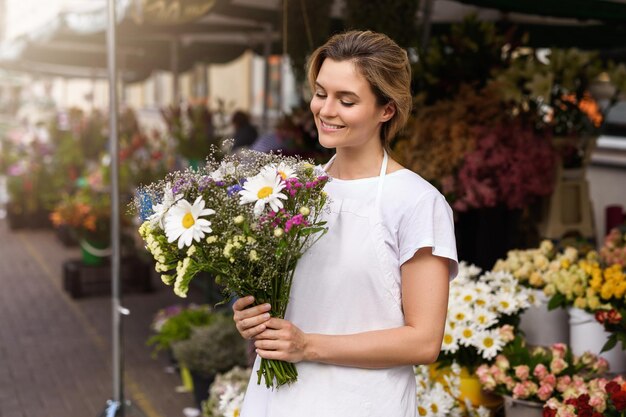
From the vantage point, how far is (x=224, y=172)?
2031 mm

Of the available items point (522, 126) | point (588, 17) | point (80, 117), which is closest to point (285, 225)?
point (588, 17)

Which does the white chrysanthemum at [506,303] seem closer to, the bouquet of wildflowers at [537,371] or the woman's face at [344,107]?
the bouquet of wildflowers at [537,371]

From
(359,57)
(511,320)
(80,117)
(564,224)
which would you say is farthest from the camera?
(80,117)

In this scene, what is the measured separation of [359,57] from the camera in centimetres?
198

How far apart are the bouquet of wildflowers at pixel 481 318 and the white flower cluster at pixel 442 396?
3.0 inches

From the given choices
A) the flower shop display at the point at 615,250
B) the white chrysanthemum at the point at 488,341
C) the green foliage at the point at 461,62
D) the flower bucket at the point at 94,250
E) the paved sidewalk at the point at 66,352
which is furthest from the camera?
the flower bucket at the point at 94,250

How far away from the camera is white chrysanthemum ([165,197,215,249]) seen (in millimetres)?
1862

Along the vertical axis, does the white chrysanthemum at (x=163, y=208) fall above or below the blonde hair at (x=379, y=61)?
below

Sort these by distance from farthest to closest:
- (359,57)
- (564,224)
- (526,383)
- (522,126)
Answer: (564,224), (522,126), (526,383), (359,57)

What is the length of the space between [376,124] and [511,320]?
6.05 feet

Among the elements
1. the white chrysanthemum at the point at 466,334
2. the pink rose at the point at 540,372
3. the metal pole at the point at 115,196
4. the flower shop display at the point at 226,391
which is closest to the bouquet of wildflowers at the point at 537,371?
the pink rose at the point at 540,372

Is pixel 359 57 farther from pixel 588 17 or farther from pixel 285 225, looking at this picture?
pixel 588 17

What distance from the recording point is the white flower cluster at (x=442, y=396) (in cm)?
330

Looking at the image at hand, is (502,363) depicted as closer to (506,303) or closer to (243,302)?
(506,303)
